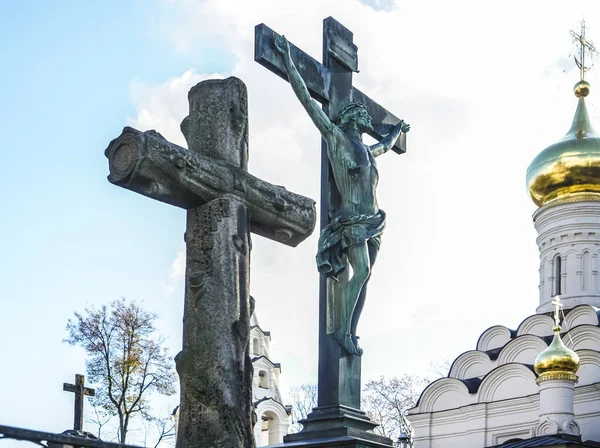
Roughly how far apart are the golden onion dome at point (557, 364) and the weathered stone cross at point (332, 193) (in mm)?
17736

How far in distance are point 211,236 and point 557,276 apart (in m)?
28.2

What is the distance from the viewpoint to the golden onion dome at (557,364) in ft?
82.6

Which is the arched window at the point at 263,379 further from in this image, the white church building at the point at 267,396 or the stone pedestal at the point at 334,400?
the stone pedestal at the point at 334,400

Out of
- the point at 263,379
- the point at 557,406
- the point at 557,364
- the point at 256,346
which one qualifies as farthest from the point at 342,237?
the point at 256,346

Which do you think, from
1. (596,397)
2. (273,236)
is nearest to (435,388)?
(596,397)

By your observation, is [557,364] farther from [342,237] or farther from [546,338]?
[342,237]

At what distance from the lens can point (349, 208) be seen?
24.0 feet

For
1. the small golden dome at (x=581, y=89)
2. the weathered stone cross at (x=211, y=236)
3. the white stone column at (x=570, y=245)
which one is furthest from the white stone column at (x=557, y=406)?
the weathered stone cross at (x=211, y=236)

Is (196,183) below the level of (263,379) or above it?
below

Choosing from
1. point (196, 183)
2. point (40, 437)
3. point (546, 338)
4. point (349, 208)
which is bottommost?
point (40, 437)

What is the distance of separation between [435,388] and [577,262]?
17.9ft

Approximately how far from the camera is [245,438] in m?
3.78

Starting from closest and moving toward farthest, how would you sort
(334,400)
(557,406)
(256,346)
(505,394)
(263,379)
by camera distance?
(334,400) < (557,406) < (505,394) < (263,379) < (256,346)

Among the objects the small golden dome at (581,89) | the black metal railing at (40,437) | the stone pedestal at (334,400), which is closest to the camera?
the black metal railing at (40,437)
